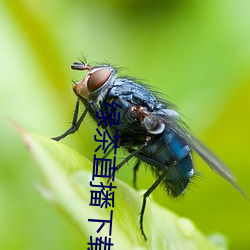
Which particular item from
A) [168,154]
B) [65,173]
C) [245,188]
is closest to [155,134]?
[168,154]

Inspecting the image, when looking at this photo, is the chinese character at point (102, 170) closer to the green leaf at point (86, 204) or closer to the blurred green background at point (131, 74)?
the green leaf at point (86, 204)

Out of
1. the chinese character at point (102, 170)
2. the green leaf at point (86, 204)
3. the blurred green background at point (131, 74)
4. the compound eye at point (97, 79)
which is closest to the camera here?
the green leaf at point (86, 204)

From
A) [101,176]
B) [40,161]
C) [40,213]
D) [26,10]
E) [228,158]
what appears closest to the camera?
[40,161]

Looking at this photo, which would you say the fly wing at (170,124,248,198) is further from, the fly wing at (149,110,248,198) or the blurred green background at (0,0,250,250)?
the blurred green background at (0,0,250,250)

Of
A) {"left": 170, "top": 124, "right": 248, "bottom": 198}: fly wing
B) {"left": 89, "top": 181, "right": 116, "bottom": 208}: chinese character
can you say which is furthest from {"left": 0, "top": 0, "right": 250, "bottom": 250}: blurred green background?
{"left": 89, "top": 181, "right": 116, "bottom": 208}: chinese character

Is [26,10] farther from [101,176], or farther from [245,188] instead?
[101,176]

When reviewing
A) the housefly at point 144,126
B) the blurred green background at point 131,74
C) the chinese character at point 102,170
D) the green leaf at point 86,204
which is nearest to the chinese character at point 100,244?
the green leaf at point 86,204
